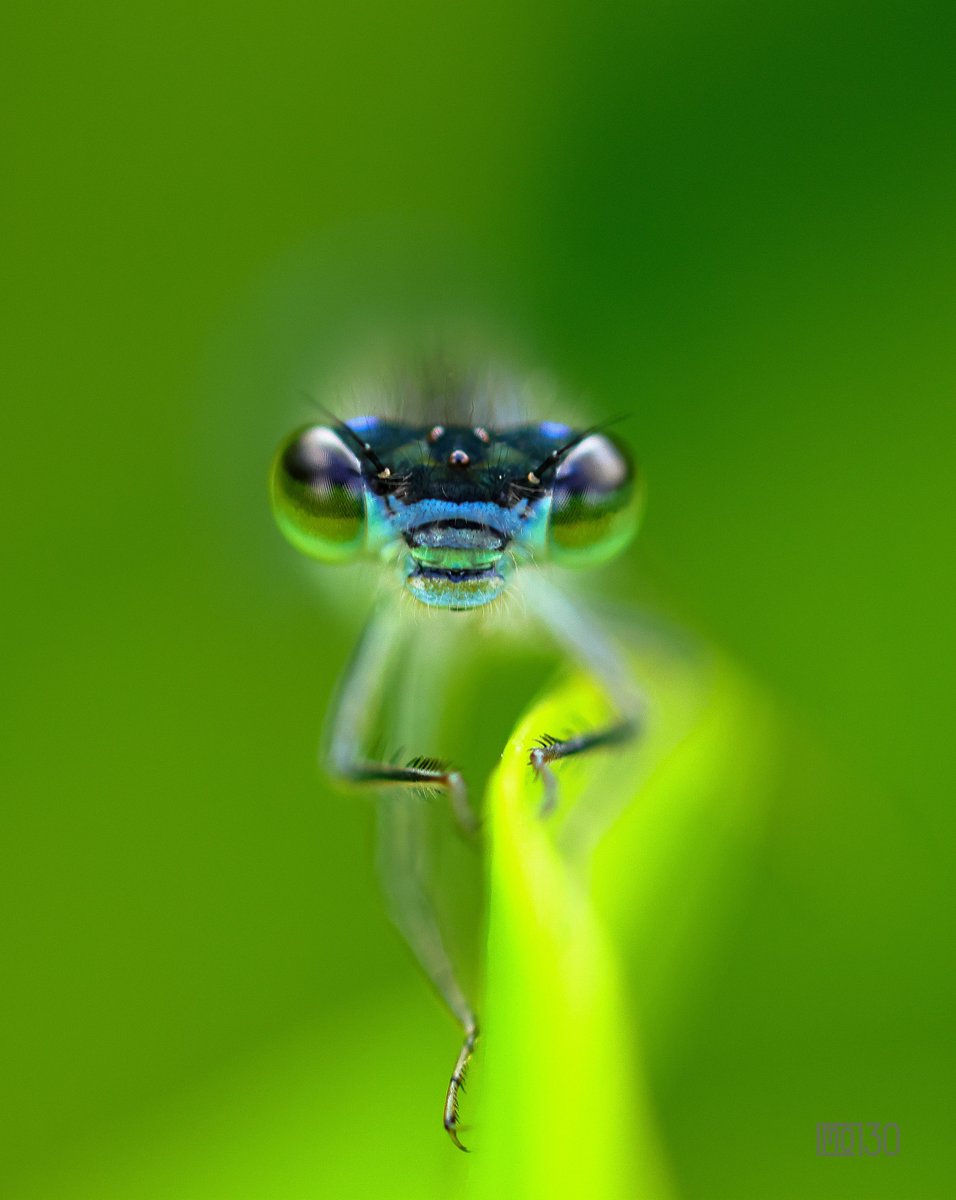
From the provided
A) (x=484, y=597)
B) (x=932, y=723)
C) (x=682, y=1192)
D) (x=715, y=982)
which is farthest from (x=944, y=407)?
(x=682, y=1192)

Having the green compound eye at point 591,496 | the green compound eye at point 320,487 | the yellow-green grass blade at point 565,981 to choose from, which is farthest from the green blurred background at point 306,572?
the green compound eye at point 320,487

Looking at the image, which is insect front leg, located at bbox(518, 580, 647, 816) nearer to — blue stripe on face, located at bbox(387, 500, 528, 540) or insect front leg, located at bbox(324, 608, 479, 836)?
insect front leg, located at bbox(324, 608, 479, 836)

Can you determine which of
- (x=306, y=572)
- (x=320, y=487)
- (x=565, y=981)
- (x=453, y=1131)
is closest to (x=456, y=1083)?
(x=453, y=1131)

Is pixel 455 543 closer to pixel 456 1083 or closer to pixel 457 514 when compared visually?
pixel 457 514

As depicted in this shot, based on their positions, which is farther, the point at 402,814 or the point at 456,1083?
the point at 402,814

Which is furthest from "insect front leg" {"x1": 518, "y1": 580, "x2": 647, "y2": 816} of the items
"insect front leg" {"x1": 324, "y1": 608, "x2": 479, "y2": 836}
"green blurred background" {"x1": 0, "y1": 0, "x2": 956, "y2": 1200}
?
"green blurred background" {"x1": 0, "y1": 0, "x2": 956, "y2": 1200}

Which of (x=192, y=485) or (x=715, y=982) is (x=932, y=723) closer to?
(x=715, y=982)

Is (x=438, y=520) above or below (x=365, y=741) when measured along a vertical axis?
above

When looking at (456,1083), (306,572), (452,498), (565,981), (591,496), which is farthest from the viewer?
(306,572)
